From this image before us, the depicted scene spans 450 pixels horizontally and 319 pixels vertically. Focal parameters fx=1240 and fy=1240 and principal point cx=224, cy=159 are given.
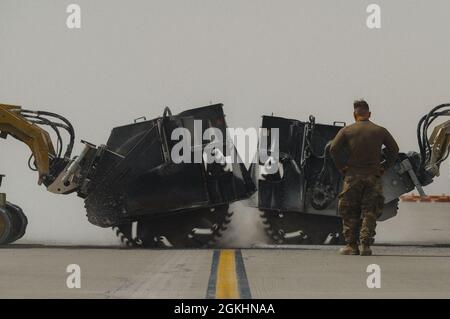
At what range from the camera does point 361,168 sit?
15.5 meters

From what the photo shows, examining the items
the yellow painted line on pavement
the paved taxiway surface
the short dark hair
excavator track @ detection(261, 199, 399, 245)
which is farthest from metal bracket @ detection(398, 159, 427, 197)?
the yellow painted line on pavement

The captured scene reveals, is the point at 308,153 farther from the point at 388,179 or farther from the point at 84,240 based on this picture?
the point at 84,240

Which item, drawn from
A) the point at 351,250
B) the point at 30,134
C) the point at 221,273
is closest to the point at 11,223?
the point at 30,134

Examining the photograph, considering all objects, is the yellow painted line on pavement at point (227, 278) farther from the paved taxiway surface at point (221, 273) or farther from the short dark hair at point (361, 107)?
the short dark hair at point (361, 107)

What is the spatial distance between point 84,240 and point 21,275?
397 inches

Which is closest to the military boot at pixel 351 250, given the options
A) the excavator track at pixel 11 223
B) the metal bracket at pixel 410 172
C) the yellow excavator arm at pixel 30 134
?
the metal bracket at pixel 410 172

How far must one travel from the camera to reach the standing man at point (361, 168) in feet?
50.6

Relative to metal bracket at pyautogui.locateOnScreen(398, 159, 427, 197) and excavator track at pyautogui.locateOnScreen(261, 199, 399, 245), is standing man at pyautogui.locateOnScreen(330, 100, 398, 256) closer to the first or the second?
metal bracket at pyautogui.locateOnScreen(398, 159, 427, 197)

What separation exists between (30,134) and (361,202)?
6.38 metres

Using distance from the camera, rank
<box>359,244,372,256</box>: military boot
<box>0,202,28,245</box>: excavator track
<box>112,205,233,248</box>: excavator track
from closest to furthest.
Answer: <box>359,244,372,256</box>: military boot < <box>112,205,233,248</box>: excavator track < <box>0,202,28,245</box>: excavator track

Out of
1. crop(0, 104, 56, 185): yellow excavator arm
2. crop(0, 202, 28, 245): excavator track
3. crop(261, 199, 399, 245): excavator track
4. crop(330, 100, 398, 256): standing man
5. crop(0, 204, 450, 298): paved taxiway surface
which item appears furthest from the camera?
crop(261, 199, 399, 245): excavator track

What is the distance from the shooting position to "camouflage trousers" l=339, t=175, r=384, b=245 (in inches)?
607

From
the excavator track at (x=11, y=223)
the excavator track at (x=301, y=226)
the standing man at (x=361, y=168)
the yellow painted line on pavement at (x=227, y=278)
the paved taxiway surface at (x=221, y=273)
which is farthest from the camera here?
the excavator track at (x=301, y=226)
